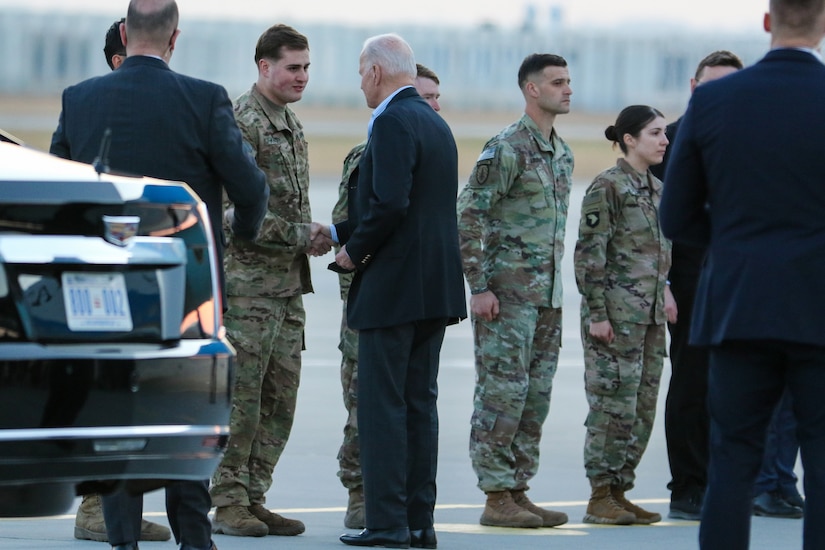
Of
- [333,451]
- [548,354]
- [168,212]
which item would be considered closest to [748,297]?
[168,212]

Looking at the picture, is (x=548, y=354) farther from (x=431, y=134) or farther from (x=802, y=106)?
(x=802, y=106)

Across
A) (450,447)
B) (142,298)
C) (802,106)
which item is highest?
(802,106)

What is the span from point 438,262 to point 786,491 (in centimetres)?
232

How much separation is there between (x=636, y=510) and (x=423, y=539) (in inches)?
52.2

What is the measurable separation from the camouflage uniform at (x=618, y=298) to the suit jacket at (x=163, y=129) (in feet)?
7.62

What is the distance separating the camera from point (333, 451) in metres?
8.98

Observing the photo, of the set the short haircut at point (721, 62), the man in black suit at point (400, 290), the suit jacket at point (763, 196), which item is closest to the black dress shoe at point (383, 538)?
the man in black suit at point (400, 290)

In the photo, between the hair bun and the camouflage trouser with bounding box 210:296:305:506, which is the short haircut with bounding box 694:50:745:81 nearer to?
the hair bun

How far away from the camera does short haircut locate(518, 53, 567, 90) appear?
24.3 ft

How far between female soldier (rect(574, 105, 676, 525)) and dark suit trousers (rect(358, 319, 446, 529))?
3.75 ft

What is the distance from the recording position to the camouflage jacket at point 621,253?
7.32 metres

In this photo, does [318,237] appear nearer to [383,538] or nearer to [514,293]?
[514,293]

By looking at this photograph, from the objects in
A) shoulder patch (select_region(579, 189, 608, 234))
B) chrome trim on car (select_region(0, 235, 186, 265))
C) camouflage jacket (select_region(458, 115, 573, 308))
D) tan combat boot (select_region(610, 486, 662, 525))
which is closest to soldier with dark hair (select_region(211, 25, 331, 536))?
camouflage jacket (select_region(458, 115, 573, 308))

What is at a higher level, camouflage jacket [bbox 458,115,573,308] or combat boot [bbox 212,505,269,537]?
camouflage jacket [bbox 458,115,573,308]
